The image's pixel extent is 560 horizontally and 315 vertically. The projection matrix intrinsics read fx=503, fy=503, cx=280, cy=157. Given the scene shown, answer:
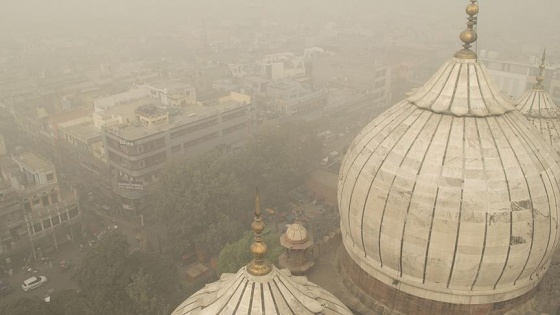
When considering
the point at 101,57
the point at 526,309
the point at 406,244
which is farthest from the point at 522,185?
the point at 101,57

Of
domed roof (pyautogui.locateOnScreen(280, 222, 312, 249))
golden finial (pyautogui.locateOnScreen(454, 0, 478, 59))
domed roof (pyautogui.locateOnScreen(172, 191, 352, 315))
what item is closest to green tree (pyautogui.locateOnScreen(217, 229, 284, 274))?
domed roof (pyautogui.locateOnScreen(280, 222, 312, 249))

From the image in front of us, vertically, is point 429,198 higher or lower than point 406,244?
higher

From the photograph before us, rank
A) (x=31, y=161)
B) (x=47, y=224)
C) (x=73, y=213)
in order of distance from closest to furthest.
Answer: (x=47, y=224)
(x=73, y=213)
(x=31, y=161)

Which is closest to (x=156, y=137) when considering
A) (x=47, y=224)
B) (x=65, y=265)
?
(x=47, y=224)

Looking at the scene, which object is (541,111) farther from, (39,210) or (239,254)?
(39,210)

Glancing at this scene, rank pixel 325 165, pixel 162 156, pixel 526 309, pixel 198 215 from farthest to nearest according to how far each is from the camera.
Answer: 1. pixel 325 165
2. pixel 162 156
3. pixel 198 215
4. pixel 526 309

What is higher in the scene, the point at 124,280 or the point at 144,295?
the point at 144,295

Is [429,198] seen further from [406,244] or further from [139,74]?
[139,74]

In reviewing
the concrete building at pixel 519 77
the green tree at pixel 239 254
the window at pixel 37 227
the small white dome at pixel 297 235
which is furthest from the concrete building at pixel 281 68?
the small white dome at pixel 297 235
